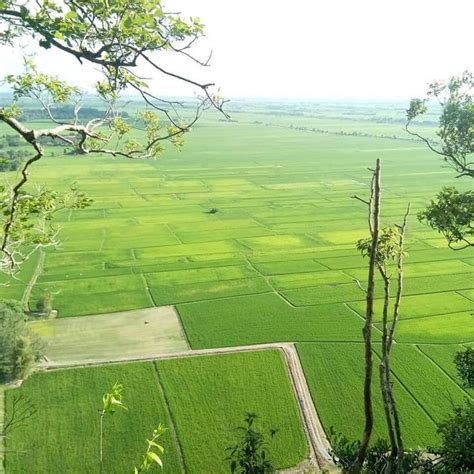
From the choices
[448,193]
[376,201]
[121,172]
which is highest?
[376,201]

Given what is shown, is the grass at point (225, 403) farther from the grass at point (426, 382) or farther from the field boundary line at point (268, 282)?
the field boundary line at point (268, 282)

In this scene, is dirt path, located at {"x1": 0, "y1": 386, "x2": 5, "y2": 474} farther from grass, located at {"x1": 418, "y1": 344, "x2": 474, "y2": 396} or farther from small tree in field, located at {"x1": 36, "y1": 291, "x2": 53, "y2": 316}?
grass, located at {"x1": 418, "y1": 344, "x2": 474, "y2": 396}

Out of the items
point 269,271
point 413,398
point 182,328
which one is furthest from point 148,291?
Answer: point 413,398

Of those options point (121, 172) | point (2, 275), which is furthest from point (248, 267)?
point (121, 172)

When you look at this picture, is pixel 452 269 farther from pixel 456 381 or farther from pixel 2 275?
pixel 2 275

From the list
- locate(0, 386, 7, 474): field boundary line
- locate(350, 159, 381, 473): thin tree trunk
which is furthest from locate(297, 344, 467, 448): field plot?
locate(350, 159, 381, 473): thin tree trunk

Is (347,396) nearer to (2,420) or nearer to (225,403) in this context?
(225,403)
